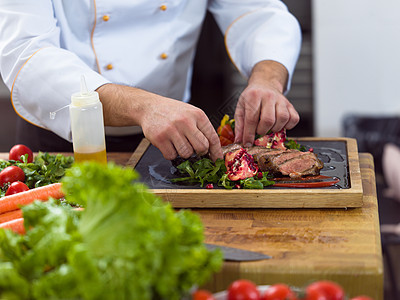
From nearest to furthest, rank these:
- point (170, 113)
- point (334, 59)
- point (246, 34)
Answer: point (170, 113) → point (246, 34) → point (334, 59)

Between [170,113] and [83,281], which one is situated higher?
[83,281]

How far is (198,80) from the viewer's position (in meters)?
4.21

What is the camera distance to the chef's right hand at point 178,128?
163 centimetres

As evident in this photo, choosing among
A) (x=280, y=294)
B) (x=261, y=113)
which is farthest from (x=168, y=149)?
(x=280, y=294)

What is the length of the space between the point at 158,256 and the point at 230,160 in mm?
870

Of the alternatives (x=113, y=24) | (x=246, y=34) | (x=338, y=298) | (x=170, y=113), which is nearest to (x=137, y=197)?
(x=338, y=298)

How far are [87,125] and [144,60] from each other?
2.20 ft

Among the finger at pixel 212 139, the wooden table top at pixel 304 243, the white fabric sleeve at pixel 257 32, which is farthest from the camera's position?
the white fabric sleeve at pixel 257 32

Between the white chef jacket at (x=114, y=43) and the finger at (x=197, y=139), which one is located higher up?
the white chef jacket at (x=114, y=43)

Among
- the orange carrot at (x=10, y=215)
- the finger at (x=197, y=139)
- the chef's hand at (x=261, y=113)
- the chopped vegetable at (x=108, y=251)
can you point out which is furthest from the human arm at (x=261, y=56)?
the chopped vegetable at (x=108, y=251)

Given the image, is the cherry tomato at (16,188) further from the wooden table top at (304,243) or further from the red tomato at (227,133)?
the red tomato at (227,133)

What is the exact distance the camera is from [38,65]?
1799mm

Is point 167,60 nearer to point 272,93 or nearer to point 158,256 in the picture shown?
point 272,93

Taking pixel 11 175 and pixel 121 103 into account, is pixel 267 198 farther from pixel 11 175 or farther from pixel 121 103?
pixel 11 175
